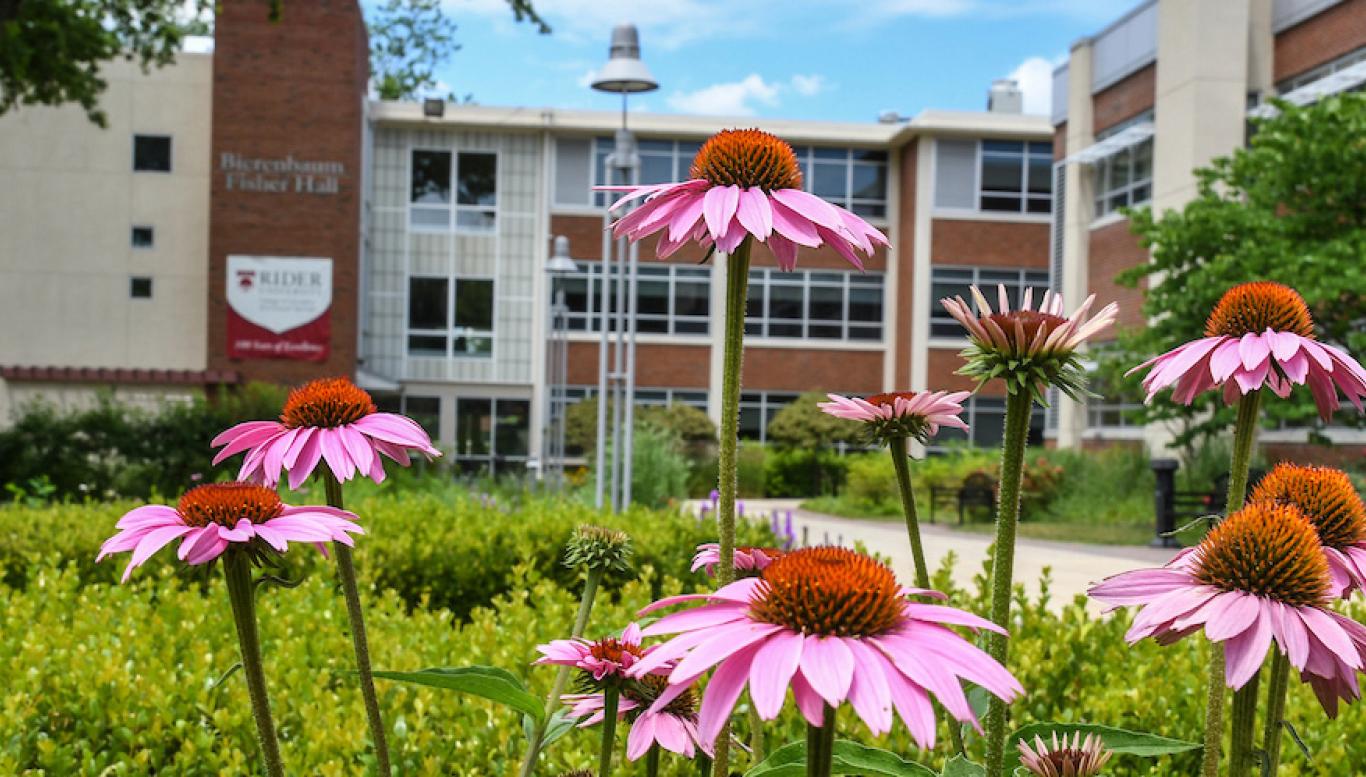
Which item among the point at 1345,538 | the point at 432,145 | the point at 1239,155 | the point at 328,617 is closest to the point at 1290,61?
the point at 1239,155

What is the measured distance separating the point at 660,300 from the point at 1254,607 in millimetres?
33538

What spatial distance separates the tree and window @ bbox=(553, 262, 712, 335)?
54.8ft

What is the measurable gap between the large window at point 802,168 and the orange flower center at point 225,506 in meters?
32.0

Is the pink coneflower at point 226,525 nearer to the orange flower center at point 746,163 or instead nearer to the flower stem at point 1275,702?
the orange flower center at point 746,163

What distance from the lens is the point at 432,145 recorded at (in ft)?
114

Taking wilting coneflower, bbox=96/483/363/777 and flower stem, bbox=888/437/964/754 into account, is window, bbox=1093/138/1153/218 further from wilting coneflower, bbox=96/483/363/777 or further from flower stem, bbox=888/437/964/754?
wilting coneflower, bbox=96/483/363/777

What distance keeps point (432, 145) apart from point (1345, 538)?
34395mm

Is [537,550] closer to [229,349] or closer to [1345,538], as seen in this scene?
[1345,538]

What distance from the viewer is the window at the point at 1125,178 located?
2661cm

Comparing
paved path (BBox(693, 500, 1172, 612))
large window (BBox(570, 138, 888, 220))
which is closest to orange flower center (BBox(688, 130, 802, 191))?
paved path (BBox(693, 500, 1172, 612))

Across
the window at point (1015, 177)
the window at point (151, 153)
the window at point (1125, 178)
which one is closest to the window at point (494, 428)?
the window at point (151, 153)

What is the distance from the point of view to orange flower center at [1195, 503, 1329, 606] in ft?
4.23

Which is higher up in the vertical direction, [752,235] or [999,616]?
[752,235]

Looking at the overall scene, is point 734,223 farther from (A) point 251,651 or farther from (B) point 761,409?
(B) point 761,409
